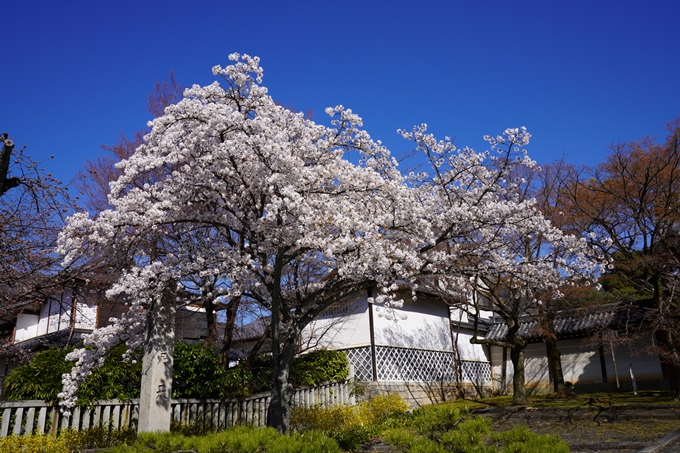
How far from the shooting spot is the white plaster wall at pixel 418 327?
16.7 m

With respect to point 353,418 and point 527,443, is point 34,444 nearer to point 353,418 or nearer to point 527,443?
point 527,443

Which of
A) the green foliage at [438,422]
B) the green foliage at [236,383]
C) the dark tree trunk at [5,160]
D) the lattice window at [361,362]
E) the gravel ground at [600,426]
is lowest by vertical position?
the gravel ground at [600,426]

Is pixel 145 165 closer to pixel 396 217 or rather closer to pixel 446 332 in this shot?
pixel 396 217

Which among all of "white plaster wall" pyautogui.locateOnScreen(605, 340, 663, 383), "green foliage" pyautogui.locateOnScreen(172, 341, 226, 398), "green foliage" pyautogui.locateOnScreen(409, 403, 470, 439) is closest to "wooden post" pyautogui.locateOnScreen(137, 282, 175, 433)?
"green foliage" pyautogui.locateOnScreen(172, 341, 226, 398)

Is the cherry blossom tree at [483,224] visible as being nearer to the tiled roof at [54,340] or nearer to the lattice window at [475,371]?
the lattice window at [475,371]

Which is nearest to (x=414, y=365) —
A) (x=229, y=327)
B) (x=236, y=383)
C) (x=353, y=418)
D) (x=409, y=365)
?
(x=409, y=365)

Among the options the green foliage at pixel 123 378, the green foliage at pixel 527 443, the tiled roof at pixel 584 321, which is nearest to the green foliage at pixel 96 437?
the green foliage at pixel 123 378

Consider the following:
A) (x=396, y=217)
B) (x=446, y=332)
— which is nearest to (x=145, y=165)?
(x=396, y=217)

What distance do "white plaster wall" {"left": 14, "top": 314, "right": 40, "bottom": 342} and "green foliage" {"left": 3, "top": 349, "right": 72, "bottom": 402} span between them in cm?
1562

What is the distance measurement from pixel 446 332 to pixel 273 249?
12551 millimetres

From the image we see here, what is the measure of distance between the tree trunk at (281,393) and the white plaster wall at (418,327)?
305 inches

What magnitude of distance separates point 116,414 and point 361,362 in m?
8.97

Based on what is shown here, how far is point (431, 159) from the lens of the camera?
35.9ft

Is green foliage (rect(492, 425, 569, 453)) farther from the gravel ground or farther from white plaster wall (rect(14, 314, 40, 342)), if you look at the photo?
white plaster wall (rect(14, 314, 40, 342))
